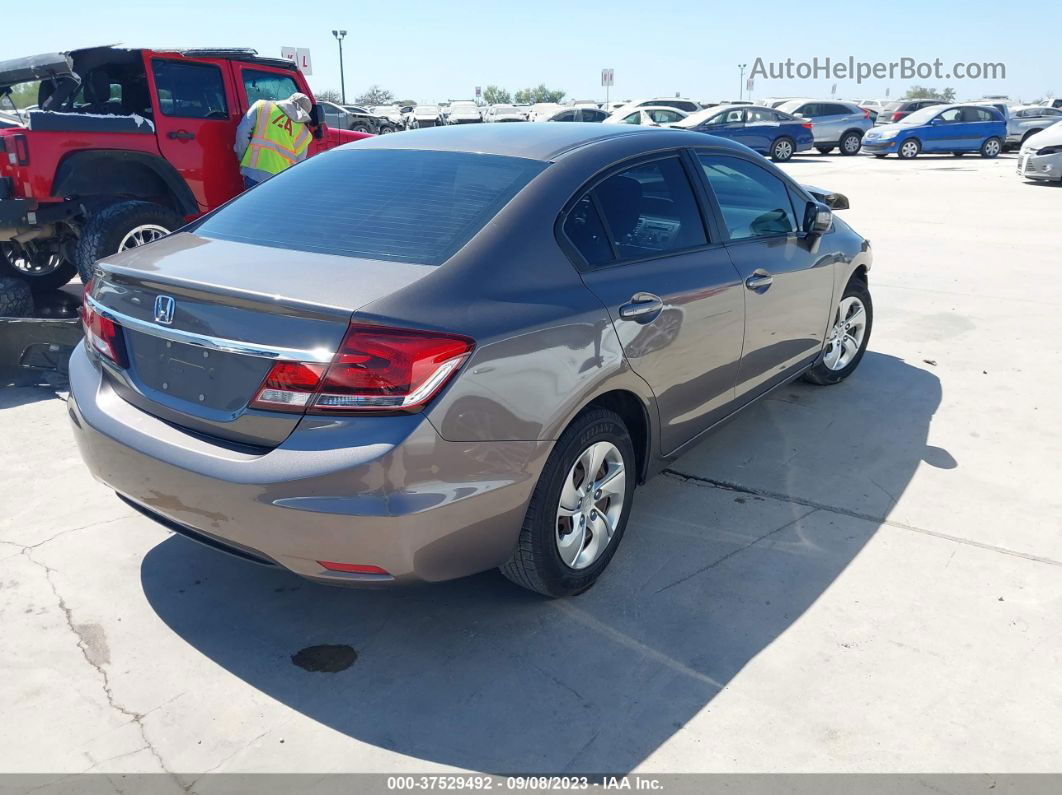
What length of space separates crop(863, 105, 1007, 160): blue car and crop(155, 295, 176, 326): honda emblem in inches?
1026

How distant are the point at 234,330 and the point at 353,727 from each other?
1222 millimetres

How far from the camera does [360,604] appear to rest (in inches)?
127

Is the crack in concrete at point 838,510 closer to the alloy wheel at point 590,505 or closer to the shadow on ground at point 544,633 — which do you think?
the shadow on ground at point 544,633

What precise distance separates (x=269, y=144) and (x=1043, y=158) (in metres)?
15.9

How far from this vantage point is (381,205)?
3162mm

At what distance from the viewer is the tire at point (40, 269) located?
736cm

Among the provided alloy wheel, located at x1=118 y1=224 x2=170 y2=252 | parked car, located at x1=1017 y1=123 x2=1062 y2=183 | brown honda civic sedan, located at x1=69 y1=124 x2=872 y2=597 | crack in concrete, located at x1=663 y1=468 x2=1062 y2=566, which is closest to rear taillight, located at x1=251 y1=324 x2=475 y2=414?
brown honda civic sedan, located at x1=69 y1=124 x2=872 y2=597

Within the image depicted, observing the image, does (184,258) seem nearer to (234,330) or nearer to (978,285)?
(234,330)

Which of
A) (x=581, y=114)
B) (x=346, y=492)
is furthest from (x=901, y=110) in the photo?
(x=346, y=492)

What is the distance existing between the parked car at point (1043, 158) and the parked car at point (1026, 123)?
10710mm

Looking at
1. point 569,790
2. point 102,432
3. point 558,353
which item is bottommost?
point 569,790

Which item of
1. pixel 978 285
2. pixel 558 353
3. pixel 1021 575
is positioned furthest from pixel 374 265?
pixel 978 285

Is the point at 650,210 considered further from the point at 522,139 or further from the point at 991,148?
the point at 991,148

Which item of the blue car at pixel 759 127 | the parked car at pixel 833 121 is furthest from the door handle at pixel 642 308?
the parked car at pixel 833 121
